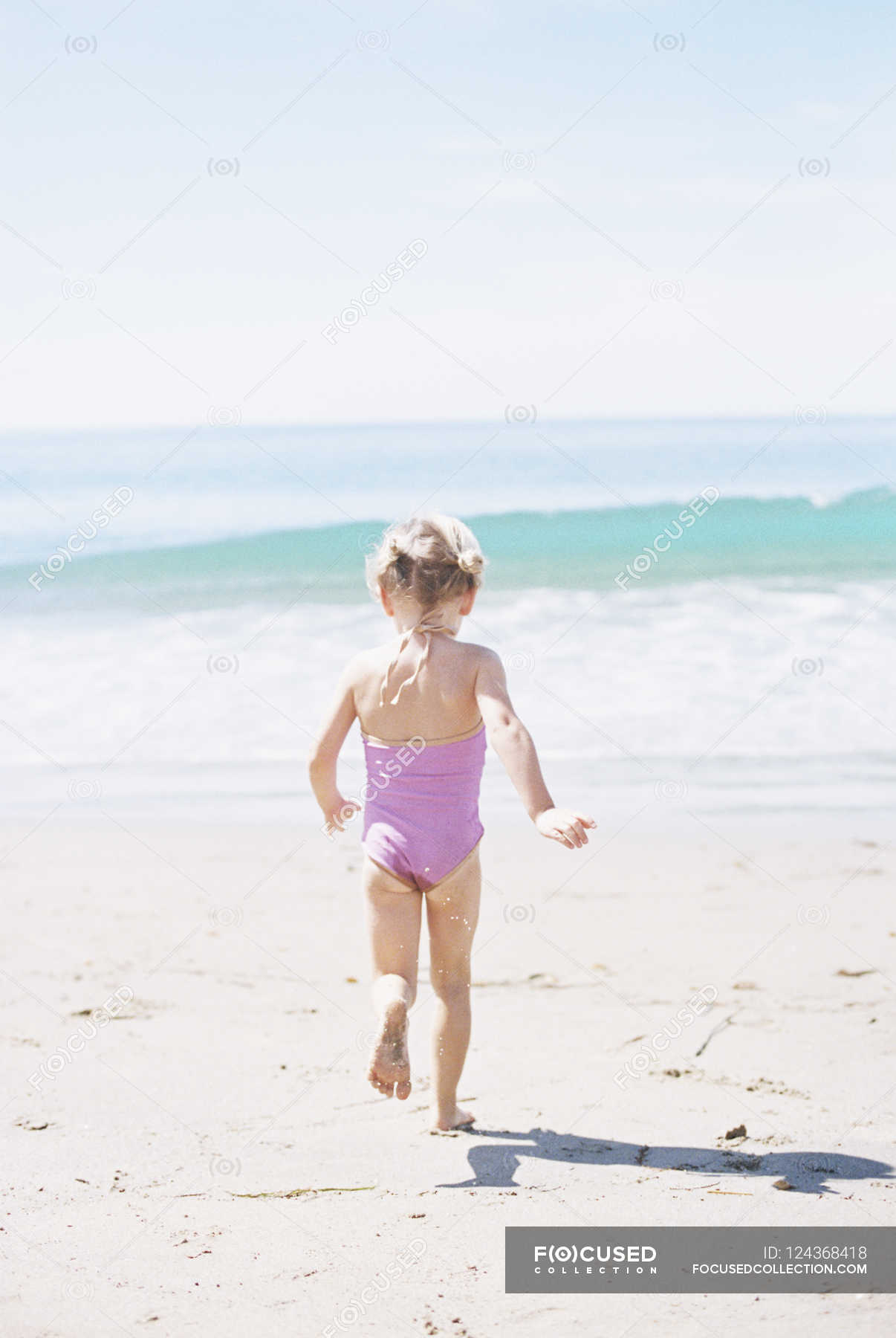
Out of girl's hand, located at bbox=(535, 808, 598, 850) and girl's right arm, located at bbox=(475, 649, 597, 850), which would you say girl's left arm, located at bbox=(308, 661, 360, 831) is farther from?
girl's hand, located at bbox=(535, 808, 598, 850)

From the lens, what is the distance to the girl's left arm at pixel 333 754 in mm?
3133

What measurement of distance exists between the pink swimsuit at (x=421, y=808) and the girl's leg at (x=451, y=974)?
0.05 m

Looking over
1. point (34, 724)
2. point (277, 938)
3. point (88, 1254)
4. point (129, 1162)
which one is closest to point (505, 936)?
point (277, 938)

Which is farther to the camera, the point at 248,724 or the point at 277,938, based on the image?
the point at 248,724

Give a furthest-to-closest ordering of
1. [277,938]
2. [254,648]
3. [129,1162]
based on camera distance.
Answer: [254,648] < [277,938] < [129,1162]

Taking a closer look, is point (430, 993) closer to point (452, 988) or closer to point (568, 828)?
point (452, 988)

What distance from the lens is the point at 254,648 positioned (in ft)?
36.8

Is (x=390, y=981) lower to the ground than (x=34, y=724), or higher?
lower

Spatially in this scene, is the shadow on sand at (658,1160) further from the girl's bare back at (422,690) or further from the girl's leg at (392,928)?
the girl's bare back at (422,690)

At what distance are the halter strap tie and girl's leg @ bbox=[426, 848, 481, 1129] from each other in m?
0.48

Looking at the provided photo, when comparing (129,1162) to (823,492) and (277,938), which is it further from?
(823,492)

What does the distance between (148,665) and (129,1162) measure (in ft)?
25.5

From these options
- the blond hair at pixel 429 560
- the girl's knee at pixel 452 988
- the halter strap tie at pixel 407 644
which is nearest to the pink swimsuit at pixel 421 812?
the halter strap tie at pixel 407 644

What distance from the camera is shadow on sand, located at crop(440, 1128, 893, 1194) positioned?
2854 mm
